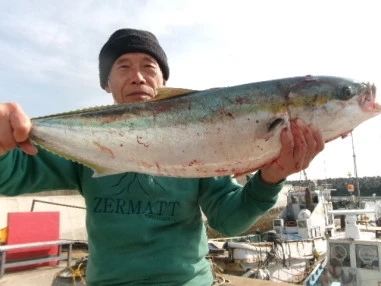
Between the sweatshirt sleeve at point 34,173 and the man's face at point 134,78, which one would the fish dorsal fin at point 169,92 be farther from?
the sweatshirt sleeve at point 34,173

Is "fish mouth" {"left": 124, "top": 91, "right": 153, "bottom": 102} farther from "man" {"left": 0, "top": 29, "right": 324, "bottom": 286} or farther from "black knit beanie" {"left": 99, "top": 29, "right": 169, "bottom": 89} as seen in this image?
"black knit beanie" {"left": 99, "top": 29, "right": 169, "bottom": 89}

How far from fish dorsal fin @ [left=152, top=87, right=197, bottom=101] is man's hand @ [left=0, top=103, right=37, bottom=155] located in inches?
37.4

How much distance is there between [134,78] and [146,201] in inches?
47.8

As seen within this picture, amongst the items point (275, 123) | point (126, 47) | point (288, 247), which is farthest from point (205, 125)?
point (288, 247)

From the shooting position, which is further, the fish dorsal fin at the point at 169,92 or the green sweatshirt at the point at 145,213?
the green sweatshirt at the point at 145,213

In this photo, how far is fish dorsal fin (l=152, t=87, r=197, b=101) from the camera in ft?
8.73

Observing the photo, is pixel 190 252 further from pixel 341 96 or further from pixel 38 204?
pixel 38 204

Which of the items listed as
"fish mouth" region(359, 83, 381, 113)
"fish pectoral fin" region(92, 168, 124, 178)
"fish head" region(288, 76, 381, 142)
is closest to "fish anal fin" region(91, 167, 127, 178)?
"fish pectoral fin" region(92, 168, 124, 178)

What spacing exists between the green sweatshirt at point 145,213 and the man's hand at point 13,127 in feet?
1.08

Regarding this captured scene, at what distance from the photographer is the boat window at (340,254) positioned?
1569cm

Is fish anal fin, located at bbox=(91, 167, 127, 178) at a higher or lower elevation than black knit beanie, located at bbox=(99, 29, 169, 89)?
lower

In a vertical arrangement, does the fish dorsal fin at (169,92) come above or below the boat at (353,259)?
above

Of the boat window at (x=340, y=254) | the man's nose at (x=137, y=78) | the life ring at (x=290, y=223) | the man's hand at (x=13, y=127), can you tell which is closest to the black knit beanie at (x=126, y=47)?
the man's nose at (x=137, y=78)

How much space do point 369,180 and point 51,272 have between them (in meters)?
123
